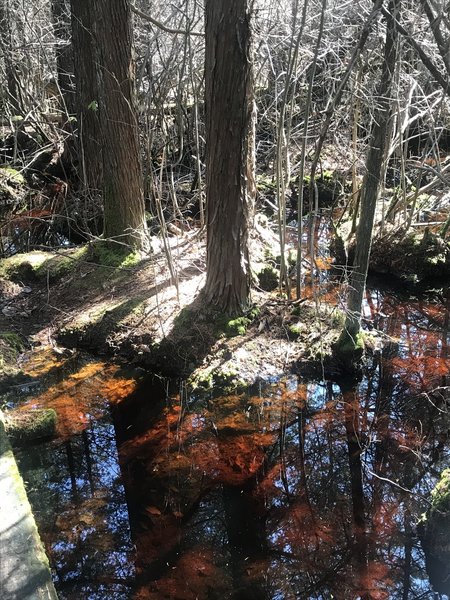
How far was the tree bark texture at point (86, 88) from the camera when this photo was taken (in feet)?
28.5

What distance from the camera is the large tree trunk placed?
5598 mm

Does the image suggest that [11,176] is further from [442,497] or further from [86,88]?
[442,497]

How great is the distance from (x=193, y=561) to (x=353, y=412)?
2.50 metres

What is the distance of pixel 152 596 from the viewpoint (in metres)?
3.87

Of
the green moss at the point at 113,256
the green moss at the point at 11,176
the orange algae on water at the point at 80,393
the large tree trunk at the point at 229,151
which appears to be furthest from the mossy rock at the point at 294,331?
the green moss at the point at 11,176

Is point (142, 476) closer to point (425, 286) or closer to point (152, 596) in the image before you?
point (152, 596)

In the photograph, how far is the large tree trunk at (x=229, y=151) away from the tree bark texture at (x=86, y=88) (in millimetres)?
2773

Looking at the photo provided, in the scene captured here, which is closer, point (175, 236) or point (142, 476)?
point (142, 476)

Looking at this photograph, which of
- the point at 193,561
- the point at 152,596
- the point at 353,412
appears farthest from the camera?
the point at 353,412

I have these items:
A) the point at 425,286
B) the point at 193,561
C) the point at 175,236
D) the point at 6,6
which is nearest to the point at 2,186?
the point at 6,6

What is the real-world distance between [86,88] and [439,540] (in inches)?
350

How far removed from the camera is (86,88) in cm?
973

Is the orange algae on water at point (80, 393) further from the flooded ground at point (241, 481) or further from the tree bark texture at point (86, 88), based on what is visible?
the tree bark texture at point (86, 88)

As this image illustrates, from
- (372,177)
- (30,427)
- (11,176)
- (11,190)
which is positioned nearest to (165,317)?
(30,427)
